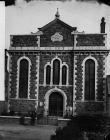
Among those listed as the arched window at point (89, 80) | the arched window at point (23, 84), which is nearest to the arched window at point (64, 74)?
the arched window at point (89, 80)

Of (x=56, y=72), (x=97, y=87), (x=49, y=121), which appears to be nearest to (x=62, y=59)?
(x=56, y=72)

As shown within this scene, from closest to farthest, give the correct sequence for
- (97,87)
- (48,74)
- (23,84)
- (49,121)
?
(49,121) < (23,84) < (97,87) < (48,74)

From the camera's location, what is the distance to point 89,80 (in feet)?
27.9

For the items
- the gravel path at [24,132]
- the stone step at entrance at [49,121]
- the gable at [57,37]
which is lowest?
the gravel path at [24,132]

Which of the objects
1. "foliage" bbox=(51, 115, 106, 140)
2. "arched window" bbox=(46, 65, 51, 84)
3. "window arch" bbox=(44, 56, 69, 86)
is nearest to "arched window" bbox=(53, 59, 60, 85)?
"window arch" bbox=(44, 56, 69, 86)

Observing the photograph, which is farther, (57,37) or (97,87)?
(57,37)

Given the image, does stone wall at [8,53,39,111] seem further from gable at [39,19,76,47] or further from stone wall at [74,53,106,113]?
stone wall at [74,53,106,113]

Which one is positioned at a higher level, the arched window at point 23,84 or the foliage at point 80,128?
the arched window at point 23,84

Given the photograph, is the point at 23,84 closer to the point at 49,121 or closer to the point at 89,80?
the point at 49,121

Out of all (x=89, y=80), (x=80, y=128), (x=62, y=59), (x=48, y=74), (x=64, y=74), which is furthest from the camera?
(x=62, y=59)

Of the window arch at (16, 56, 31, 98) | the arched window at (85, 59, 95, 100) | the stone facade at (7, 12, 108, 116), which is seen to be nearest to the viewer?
the window arch at (16, 56, 31, 98)

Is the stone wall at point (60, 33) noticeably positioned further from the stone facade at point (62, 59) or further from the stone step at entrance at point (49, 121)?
the stone step at entrance at point (49, 121)

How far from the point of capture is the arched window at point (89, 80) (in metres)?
7.95

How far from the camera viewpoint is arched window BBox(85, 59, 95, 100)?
7.95 m
